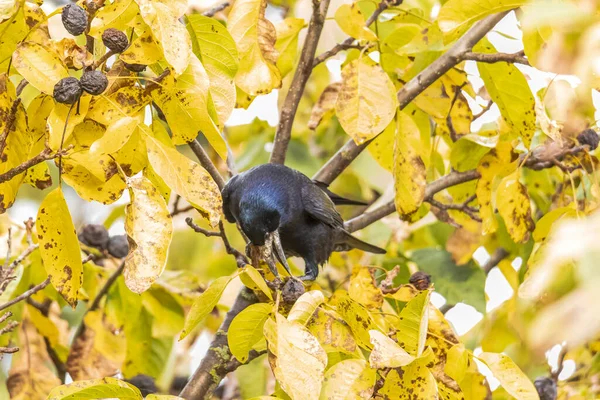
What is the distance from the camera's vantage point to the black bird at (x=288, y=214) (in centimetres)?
329

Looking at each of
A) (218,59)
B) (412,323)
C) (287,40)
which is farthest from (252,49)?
(412,323)

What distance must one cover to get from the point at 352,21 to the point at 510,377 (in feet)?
3.70

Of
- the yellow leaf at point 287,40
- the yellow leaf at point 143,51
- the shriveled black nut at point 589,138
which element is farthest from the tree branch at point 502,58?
the yellow leaf at point 143,51

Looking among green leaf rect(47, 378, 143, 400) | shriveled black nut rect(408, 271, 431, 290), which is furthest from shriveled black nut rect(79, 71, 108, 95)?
shriveled black nut rect(408, 271, 431, 290)

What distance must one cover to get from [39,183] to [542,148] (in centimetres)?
177

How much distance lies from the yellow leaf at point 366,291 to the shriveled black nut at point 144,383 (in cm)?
161

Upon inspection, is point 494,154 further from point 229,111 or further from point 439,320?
point 229,111

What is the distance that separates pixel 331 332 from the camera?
190 cm

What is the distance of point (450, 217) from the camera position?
3.22 metres

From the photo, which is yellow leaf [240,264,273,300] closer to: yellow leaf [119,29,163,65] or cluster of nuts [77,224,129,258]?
yellow leaf [119,29,163,65]

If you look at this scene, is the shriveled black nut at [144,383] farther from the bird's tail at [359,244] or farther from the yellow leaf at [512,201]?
the yellow leaf at [512,201]

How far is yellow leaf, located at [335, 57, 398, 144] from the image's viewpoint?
219cm

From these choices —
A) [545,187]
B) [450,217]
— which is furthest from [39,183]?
[545,187]

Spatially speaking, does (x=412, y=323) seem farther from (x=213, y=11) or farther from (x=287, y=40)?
(x=213, y=11)
